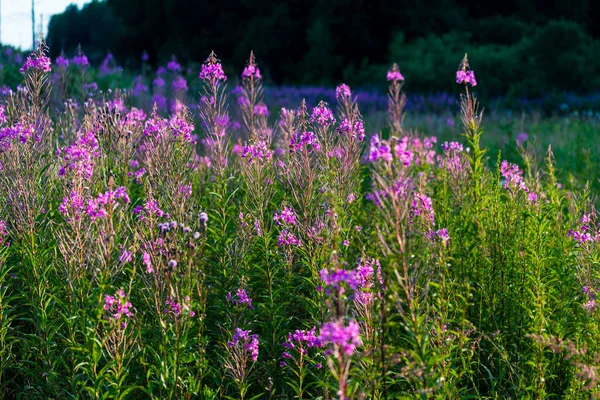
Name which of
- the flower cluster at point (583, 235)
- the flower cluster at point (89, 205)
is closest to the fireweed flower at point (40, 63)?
the flower cluster at point (89, 205)

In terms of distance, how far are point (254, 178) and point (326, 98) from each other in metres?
16.1

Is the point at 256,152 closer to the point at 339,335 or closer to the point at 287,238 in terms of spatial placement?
the point at 287,238

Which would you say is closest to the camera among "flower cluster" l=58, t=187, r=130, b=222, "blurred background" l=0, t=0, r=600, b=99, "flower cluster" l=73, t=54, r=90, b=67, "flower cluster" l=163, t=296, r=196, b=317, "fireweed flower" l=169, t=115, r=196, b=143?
"flower cluster" l=163, t=296, r=196, b=317

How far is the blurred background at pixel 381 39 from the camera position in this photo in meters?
22.9

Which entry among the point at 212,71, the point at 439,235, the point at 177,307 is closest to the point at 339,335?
the point at 177,307

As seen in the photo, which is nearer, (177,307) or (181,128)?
(177,307)

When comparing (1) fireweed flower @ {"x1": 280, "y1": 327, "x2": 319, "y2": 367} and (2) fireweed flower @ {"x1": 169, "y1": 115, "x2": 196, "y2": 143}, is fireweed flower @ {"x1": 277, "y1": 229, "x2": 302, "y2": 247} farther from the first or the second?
(2) fireweed flower @ {"x1": 169, "y1": 115, "x2": 196, "y2": 143}

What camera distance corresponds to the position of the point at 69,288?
3.81 meters

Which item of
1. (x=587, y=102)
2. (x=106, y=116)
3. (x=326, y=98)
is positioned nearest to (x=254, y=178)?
(x=106, y=116)

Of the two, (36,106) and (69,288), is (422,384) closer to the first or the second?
(69,288)

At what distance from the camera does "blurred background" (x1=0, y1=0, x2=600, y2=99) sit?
22.9 metres

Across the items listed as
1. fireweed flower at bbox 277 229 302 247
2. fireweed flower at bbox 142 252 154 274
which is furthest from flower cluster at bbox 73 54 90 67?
fireweed flower at bbox 142 252 154 274

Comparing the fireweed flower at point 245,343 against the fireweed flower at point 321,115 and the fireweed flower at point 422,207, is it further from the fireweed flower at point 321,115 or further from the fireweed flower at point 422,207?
the fireweed flower at point 321,115

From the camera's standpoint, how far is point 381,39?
30344 mm
